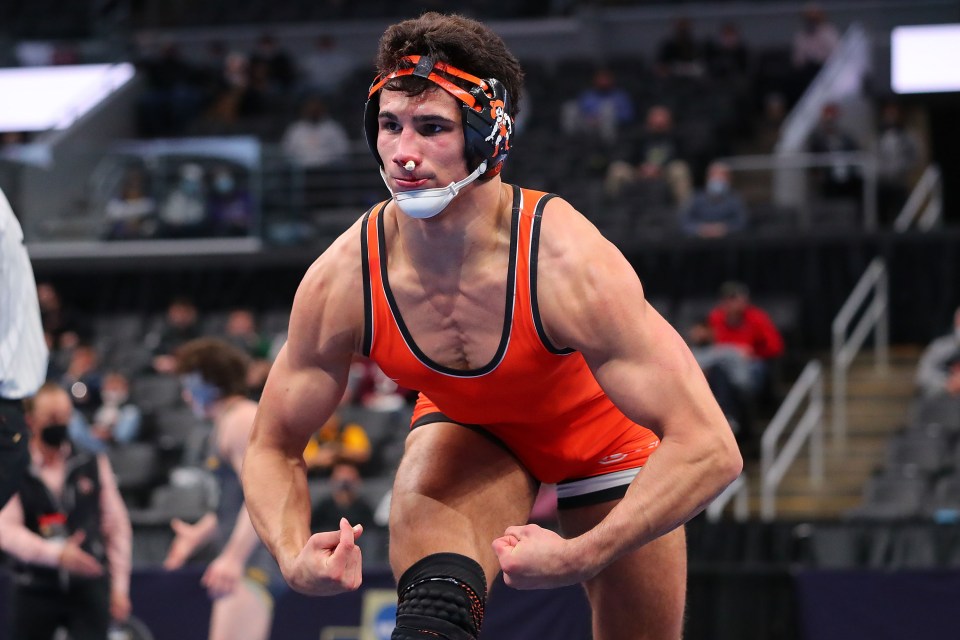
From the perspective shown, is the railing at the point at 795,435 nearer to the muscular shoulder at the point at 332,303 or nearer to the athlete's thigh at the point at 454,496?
the athlete's thigh at the point at 454,496

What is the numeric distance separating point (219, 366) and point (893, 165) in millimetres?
9937

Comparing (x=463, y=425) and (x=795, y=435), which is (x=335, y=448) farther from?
(x=463, y=425)

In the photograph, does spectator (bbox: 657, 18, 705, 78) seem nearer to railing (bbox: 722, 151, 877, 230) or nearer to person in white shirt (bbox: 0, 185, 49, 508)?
railing (bbox: 722, 151, 877, 230)

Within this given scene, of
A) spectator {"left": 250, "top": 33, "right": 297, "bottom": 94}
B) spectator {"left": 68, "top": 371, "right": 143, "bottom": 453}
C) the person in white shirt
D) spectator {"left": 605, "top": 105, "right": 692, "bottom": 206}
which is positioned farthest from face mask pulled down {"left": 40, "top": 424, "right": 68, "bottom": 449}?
spectator {"left": 250, "top": 33, "right": 297, "bottom": 94}

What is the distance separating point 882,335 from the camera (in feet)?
45.2

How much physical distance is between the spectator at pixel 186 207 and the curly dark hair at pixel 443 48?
11084mm

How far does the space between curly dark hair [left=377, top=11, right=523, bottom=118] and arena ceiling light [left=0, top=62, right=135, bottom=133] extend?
15722 mm

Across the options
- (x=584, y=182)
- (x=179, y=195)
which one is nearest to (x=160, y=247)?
(x=179, y=195)

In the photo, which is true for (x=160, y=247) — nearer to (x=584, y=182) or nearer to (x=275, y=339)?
(x=275, y=339)

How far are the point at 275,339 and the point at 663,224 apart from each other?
391 centimetres

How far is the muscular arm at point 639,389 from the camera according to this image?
3.51m

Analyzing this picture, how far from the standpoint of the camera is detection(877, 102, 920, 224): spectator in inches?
589

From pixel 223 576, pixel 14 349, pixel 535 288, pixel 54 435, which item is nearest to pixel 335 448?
pixel 54 435

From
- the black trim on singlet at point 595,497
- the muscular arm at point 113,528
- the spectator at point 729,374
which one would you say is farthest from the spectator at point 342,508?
the black trim on singlet at point 595,497
